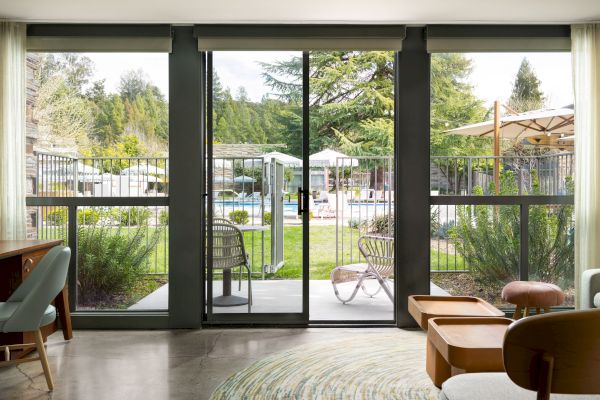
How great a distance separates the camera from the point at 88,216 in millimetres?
4809

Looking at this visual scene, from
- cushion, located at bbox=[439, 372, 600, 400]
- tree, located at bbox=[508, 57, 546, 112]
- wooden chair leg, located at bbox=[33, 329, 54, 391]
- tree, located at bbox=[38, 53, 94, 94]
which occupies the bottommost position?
wooden chair leg, located at bbox=[33, 329, 54, 391]

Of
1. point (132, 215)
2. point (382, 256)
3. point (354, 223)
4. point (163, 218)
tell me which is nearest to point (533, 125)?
point (382, 256)

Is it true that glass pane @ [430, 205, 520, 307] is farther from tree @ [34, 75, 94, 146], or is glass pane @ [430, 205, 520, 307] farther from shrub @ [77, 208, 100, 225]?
tree @ [34, 75, 94, 146]

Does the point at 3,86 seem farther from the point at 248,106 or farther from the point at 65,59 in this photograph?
the point at 248,106

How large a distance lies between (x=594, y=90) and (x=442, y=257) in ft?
6.03

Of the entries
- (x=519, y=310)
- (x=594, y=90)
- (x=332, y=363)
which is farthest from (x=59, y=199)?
(x=594, y=90)

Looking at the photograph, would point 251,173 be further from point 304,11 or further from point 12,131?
point 12,131

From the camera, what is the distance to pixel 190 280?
4707mm

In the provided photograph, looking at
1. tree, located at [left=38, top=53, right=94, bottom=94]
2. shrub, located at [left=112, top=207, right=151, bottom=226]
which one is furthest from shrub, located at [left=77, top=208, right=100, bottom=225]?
tree, located at [left=38, top=53, right=94, bottom=94]

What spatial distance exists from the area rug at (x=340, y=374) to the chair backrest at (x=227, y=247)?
1051 millimetres

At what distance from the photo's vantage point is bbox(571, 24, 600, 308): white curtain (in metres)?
4.50

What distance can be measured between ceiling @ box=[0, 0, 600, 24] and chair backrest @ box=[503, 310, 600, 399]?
3042mm

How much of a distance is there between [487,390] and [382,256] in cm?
381

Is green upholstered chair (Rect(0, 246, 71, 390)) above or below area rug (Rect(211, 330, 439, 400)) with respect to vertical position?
above
